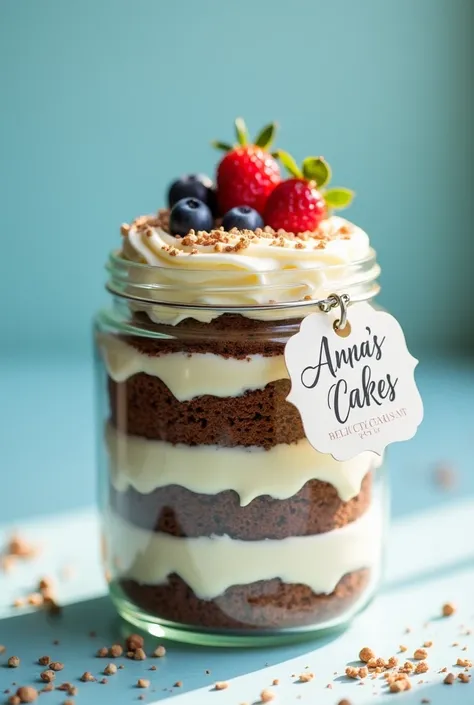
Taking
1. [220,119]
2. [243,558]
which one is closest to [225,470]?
[243,558]

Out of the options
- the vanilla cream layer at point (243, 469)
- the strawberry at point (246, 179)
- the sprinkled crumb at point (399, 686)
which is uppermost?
the strawberry at point (246, 179)

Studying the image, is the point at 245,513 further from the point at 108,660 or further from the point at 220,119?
the point at 220,119

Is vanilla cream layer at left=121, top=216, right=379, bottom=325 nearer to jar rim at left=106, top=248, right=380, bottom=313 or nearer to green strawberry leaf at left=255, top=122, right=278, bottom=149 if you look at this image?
jar rim at left=106, top=248, right=380, bottom=313

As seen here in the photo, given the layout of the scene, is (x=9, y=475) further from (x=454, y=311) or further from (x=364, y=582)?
(x=454, y=311)

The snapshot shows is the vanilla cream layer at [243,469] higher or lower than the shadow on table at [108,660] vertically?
higher

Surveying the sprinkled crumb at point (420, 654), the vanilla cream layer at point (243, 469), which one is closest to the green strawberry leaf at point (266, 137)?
the vanilla cream layer at point (243, 469)

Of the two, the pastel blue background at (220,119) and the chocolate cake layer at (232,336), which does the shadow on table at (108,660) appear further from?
the pastel blue background at (220,119)

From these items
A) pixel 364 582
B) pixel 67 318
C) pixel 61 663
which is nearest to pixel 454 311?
pixel 67 318
